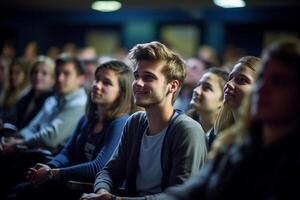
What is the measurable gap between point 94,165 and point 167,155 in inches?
25.8

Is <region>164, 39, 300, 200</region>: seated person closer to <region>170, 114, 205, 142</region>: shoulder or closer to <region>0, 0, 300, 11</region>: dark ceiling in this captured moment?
<region>170, 114, 205, 142</region>: shoulder

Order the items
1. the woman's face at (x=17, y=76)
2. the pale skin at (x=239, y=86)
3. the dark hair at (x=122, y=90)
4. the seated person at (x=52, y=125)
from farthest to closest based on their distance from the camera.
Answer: the woman's face at (x=17, y=76)
the seated person at (x=52, y=125)
the dark hair at (x=122, y=90)
the pale skin at (x=239, y=86)

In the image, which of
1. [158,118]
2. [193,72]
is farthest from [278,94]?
[193,72]

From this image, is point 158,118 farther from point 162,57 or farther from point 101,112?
point 101,112

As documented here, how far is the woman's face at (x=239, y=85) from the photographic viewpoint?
8.21ft

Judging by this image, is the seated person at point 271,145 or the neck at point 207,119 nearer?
the seated person at point 271,145

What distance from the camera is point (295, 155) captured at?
1.47 metres

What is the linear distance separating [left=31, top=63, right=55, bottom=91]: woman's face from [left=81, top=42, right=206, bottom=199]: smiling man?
2.20 m

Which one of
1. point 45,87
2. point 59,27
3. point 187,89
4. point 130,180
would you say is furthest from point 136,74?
point 59,27

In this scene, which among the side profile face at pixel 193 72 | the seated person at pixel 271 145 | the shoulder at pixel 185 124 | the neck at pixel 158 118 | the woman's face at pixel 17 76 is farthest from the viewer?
the side profile face at pixel 193 72

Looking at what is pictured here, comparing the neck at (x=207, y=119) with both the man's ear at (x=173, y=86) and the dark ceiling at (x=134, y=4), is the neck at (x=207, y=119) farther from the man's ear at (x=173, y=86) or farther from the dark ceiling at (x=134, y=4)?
the dark ceiling at (x=134, y=4)

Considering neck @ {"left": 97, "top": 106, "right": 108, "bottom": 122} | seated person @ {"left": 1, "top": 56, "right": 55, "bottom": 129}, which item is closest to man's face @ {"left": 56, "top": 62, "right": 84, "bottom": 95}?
seated person @ {"left": 1, "top": 56, "right": 55, "bottom": 129}

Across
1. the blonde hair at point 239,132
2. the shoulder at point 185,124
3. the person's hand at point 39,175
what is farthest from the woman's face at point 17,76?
the blonde hair at point 239,132

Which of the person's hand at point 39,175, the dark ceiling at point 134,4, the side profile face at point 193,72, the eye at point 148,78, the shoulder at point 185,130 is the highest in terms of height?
the dark ceiling at point 134,4
